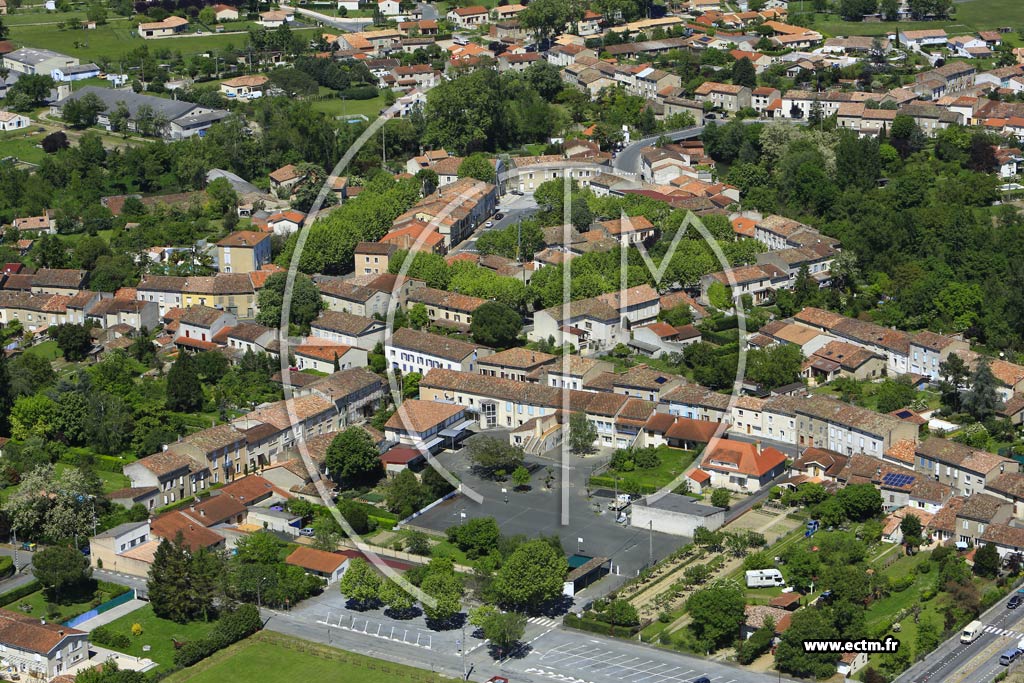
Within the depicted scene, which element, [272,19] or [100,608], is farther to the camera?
[272,19]

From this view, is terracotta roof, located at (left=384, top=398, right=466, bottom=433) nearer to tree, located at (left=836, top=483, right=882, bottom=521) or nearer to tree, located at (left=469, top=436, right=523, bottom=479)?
tree, located at (left=469, top=436, right=523, bottom=479)

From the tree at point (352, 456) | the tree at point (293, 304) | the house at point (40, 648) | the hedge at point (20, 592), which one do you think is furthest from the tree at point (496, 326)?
the house at point (40, 648)

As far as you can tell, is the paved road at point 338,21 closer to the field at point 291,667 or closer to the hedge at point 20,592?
the hedge at point 20,592

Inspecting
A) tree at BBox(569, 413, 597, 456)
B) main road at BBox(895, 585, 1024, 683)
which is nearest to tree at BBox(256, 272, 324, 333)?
tree at BBox(569, 413, 597, 456)

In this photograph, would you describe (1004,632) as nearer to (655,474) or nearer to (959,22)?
(655,474)

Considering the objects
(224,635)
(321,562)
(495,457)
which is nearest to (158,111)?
(495,457)
